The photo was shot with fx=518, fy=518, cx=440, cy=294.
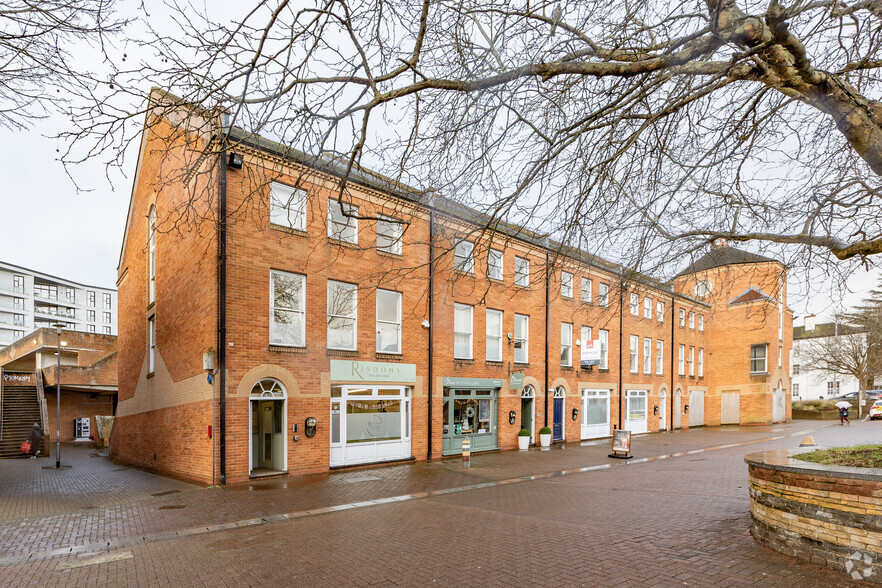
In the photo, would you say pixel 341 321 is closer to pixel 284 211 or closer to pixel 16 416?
pixel 284 211

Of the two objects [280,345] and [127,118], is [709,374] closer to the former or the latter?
[280,345]

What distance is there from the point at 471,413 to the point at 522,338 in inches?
166

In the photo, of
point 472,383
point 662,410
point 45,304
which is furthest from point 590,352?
point 45,304

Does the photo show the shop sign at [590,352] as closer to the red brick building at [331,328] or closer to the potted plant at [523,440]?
the red brick building at [331,328]

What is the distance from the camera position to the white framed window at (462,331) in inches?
745

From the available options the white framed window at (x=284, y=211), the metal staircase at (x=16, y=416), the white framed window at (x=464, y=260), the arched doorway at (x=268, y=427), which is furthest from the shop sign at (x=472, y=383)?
the metal staircase at (x=16, y=416)

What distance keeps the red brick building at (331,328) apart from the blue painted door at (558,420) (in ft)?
0.32

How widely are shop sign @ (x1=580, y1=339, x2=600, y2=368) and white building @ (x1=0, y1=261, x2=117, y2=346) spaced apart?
242 ft

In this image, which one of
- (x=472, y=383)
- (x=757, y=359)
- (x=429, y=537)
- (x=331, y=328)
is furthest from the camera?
(x=757, y=359)

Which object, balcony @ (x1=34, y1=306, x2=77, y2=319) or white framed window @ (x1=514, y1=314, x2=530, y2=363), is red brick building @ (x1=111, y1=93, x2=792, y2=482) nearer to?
white framed window @ (x1=514, y1=314, x2=530, y2=363)

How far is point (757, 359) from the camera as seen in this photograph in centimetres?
→ 3797

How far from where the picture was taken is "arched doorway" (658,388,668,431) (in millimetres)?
31312

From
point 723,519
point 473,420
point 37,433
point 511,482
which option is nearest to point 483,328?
point 473,420

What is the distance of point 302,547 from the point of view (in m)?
7.41
